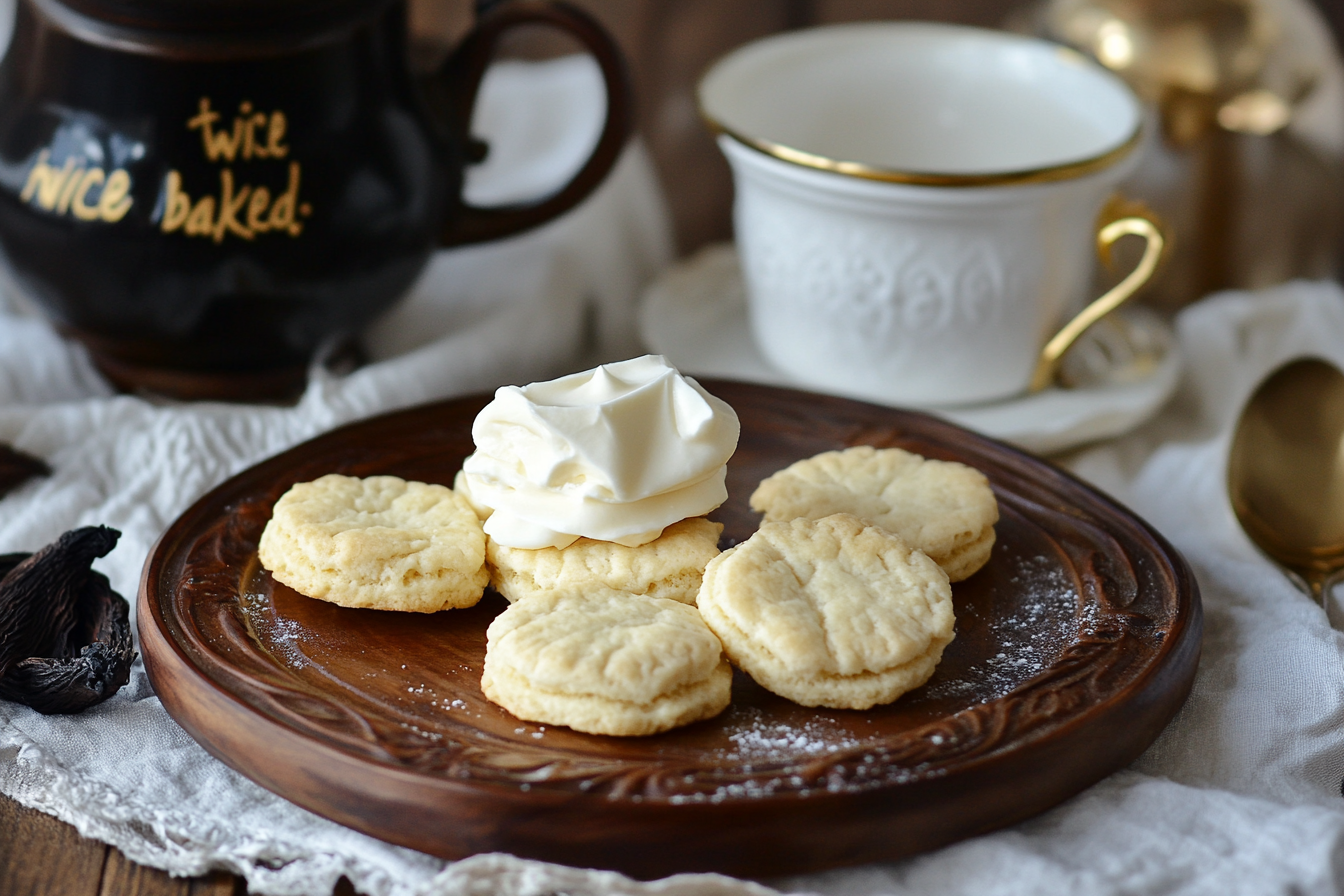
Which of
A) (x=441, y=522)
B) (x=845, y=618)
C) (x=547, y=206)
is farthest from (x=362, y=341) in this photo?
(x=845, y=618)

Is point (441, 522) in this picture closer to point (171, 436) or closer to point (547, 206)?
point (171, 436)

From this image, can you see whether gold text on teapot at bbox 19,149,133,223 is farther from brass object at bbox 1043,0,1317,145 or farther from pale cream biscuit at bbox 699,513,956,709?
brass object at bbox 1043,0,1317,145

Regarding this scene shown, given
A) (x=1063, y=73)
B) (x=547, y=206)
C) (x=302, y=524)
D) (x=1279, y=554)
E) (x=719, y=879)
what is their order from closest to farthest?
(x=719, y=879)
(x=302, y=524)
(x=1279, y=554)
(x=547, y=206)
(x=1063, y=73)

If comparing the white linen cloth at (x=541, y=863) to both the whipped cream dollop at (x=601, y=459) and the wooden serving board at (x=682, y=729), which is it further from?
the whipped cream dollop at (x=601, y=459)

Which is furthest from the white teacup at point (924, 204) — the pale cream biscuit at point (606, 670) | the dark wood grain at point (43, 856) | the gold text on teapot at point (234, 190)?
the dark wood grain at point (43, 856)

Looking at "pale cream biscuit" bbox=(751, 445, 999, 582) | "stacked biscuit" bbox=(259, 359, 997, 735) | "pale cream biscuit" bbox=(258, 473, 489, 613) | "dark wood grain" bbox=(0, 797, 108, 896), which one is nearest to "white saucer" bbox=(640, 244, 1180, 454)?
"pale cream biscuit" bbox=(751, 445, 999, 582)
